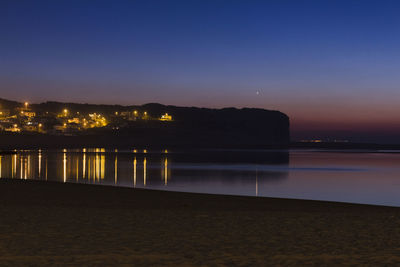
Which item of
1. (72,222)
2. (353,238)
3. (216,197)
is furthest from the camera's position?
(216,197)

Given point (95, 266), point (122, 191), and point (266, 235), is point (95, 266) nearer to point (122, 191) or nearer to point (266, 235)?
point (266, 235)

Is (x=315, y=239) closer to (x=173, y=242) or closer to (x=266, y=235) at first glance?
(x=266, y=235)

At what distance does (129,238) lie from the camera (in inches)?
488

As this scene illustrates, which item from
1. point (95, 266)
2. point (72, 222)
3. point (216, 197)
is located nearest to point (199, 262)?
point (95, 266)

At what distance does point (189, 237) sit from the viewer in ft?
41.7

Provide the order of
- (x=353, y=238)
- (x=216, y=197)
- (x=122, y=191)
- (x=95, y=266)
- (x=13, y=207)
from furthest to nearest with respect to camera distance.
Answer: (x=122, y=191)
(x=216, y=197)
(x=13, y=207)
(x=353, y=238)
(x=95, y=266)

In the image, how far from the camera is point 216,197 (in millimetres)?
26406

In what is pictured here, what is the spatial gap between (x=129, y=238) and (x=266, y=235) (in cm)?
377

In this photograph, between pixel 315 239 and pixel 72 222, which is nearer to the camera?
pixel 315 239

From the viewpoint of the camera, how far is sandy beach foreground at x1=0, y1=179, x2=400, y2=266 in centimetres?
1015

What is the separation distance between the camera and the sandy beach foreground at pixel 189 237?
10.1 meters

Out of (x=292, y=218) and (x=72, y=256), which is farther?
(x=292, y=218)

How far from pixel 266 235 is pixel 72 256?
546cm

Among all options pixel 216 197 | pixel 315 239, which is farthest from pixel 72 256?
pixel 216 197
